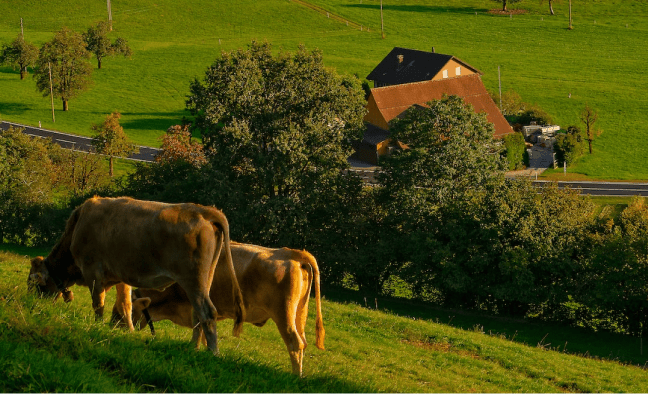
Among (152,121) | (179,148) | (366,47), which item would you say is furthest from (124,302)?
(366,47)

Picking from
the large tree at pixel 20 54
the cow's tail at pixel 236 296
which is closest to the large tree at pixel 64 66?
the large tree at pixel 20 54

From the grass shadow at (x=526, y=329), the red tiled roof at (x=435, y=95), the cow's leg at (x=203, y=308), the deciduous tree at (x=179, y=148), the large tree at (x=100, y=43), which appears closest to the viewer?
the cow's leg at (x=203, y=308)

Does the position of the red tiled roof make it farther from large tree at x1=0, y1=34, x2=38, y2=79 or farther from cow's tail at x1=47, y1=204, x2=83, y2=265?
cow's tail at x1=47, y1=204, x2=83, y2=265

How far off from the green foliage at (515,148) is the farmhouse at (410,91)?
1616 millimetres

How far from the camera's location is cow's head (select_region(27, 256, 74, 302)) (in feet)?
48.9

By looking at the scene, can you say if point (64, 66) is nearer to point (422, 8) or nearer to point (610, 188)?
point (610, 188)

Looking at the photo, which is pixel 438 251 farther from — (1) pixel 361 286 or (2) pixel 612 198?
(2) pixel 612 198

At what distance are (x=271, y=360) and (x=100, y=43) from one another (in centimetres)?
11039

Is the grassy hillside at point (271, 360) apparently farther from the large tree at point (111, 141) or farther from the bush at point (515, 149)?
the bush at point (515, 149)

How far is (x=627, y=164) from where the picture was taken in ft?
283

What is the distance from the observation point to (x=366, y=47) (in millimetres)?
133625

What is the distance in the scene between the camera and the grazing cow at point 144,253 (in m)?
13.3

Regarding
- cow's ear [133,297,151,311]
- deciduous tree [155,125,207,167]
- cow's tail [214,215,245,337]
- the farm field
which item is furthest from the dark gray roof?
cow's tail [214,215,245,337]

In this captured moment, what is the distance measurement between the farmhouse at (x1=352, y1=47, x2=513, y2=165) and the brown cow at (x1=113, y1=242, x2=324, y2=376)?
212 feet
